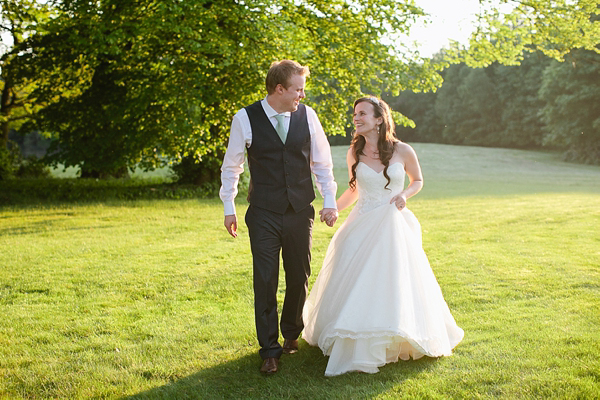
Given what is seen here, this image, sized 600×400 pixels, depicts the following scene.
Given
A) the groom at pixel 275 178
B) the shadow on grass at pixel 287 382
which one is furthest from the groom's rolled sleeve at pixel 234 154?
the shadow on grass at pixel 287 382

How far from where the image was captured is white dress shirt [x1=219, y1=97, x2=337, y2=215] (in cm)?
416

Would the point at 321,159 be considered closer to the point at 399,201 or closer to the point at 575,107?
the point at 399,201

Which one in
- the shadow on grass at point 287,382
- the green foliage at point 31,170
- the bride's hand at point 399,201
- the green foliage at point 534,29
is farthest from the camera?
the green foliage at point 31,170

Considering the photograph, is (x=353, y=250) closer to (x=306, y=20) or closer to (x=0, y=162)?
(x=306, y=20)

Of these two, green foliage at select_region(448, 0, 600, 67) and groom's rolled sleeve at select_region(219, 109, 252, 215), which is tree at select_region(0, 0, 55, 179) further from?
groom's rolled sleeve at select_region(219, 109, 252, 215)

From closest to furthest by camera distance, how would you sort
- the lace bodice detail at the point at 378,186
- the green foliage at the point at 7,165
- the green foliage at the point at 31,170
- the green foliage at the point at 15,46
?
the lace bodice detail at the point at 378,186 < the green foliage at the point at 15,46 < the green foliage at the point at 7,165 < the green foliage at the point at 31,170

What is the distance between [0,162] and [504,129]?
45318mm

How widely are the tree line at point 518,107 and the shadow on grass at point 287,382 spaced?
3944 cm

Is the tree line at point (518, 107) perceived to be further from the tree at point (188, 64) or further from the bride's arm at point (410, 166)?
the bride's arm at point (410, 166)

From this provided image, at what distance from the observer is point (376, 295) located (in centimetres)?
419

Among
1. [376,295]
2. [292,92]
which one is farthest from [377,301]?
[292,92]

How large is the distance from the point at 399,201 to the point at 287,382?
1613mm

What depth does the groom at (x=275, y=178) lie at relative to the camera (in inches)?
163

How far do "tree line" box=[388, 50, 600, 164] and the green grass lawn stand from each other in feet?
111
